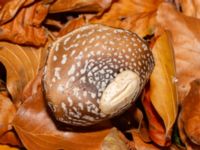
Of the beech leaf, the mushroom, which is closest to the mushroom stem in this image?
the mushroom

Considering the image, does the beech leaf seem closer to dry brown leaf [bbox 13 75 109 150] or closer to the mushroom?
the mushroom

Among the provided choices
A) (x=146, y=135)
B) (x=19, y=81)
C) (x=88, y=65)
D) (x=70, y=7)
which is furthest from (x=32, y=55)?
(x=146, y=135)

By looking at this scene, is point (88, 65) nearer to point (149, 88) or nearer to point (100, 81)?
point (100, 81)

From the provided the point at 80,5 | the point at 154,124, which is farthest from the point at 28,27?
the point at 154,124

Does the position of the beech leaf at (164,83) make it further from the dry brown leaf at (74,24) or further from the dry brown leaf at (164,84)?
the dry brown leaf at (74,24)

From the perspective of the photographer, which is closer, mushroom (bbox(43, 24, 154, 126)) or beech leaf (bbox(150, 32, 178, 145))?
mushroom (bbox(43, 24, 154, 126))

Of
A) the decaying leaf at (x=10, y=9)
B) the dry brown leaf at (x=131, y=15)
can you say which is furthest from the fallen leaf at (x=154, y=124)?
the decaying leaf at (x=10, y=9)

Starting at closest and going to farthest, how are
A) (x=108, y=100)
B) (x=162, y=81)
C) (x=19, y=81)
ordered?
1. (x=108, y=100)
2. (x=162, y=81)
3. (x=19, y=81)
